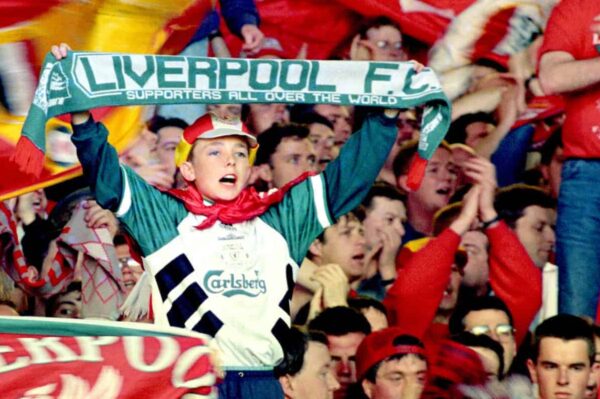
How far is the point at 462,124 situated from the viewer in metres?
9.66

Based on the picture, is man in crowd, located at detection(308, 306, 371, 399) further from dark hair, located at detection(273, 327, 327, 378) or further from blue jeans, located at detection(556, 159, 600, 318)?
blue jeans, located at detection(556, 159, 600, 318)

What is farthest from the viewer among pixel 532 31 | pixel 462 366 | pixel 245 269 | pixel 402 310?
pixel 532 31

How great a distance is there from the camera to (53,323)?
19.9 feet

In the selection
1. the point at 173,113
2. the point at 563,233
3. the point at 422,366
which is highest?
the point at 173,113

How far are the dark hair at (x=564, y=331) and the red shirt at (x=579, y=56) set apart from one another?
1027mm

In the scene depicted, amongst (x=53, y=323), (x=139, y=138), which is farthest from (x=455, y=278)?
(x=53, y=323)

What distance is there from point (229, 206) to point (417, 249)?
2.17 m

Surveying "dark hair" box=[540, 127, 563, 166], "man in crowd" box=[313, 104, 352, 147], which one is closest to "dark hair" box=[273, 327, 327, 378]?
"man in crowd" box=[313, 104, 352, 147]

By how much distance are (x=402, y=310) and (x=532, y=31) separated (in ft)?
5.79

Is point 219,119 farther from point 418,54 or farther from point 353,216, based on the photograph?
point 418,54

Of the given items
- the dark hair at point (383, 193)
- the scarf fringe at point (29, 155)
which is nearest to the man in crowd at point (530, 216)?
the dark hair at point (383, 193)

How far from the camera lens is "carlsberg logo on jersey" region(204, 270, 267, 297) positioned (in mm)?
6930

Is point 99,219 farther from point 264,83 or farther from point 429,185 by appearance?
point 264,83

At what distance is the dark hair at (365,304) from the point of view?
28.7 feet
